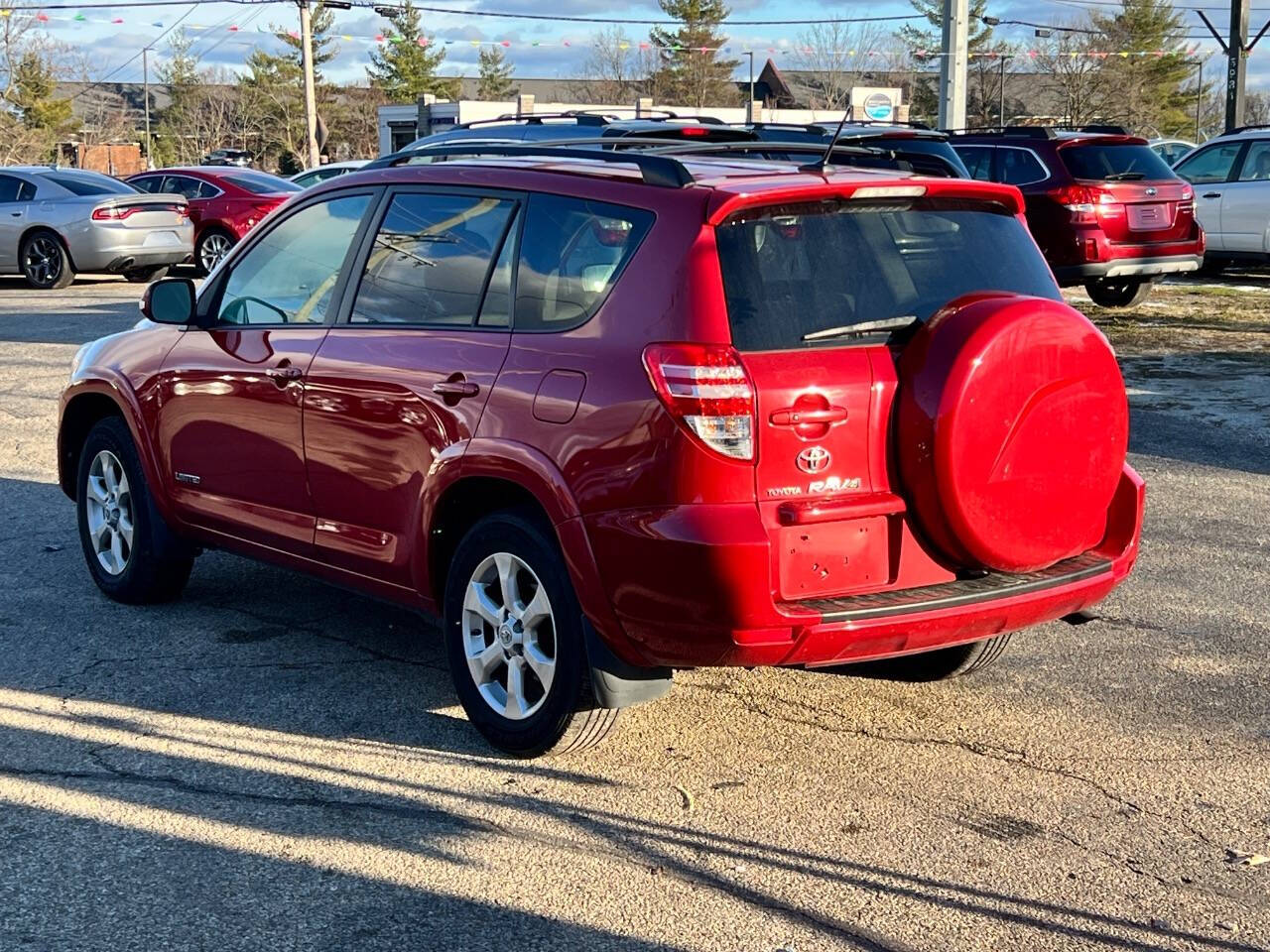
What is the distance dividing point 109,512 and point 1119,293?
13.0m

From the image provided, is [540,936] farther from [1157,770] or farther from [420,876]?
[1157,770]

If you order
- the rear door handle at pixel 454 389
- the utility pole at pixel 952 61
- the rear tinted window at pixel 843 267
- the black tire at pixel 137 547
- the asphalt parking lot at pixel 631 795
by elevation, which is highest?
the utility pole at pixel 952 61

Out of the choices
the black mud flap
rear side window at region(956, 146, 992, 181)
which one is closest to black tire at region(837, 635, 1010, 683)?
the black mud flap

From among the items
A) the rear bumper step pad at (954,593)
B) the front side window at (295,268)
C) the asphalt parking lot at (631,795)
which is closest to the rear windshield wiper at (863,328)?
the rear bumper step pad at (954,593)

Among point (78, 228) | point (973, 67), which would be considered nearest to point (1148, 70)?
point (973, 67)

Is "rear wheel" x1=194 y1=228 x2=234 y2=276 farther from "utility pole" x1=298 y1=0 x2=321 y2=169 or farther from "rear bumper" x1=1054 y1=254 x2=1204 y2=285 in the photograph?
"utility pole" x1=298 y1=0 x2=321 y2=169

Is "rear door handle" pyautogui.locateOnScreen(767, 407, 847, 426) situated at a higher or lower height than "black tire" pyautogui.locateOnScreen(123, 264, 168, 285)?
higher

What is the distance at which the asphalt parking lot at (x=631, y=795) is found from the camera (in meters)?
3.78

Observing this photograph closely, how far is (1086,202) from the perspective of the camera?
15172mm

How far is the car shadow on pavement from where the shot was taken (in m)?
3.76

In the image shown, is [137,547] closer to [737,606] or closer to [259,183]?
[737,606]

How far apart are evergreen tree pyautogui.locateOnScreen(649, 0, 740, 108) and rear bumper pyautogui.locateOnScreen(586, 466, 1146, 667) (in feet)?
265

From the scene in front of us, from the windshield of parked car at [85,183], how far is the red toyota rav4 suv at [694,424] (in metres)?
17.1

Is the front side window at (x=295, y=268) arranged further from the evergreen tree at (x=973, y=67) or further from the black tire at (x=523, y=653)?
the evergreen tree at (x=973, y=67)
